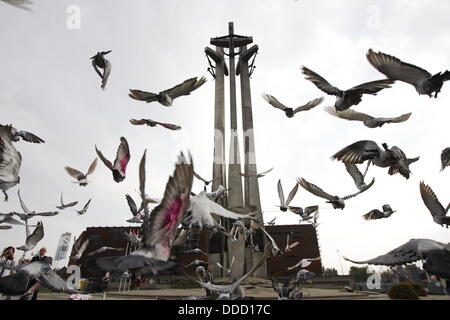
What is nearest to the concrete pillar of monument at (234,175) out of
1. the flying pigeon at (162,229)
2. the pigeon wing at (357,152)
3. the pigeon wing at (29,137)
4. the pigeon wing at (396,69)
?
the pigeon wing at (357,152)

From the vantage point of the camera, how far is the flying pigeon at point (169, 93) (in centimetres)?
761

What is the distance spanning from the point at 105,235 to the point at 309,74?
4683cm

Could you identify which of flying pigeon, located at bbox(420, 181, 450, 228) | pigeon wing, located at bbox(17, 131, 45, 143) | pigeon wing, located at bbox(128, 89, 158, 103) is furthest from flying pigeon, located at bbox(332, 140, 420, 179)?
pigeon wing, located at bbox(17, 131, 45, 143)

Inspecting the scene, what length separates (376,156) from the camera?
6.05 metres

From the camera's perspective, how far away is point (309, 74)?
6.13 metres

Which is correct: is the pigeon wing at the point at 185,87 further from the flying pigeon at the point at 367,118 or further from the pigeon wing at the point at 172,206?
the pigeon wing at the point at 172,206

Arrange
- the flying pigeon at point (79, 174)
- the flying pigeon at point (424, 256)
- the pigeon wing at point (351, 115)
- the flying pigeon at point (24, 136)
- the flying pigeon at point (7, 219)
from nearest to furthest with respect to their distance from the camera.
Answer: the flying pigeon at point (424, 256)
the pigeon wing at point (351, 115)
the flying pigeon at point (24, 136)
the flying pigeon at point (7, 219)
the flying pigeon at point (79, 174)

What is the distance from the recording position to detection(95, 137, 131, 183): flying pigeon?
5752 mm

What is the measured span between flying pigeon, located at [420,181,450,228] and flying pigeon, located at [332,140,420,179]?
2.55 feet

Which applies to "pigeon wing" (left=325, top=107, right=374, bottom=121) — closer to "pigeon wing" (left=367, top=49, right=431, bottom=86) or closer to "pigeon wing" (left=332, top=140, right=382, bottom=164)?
"pigeon wing" (left=332, top=140, right=382, bottom=164)

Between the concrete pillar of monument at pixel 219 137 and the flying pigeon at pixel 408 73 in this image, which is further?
the concrete pillar of monument at pixel 219 137

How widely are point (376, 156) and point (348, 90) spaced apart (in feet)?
5.79

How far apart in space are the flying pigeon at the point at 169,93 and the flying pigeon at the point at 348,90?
10.7ft
